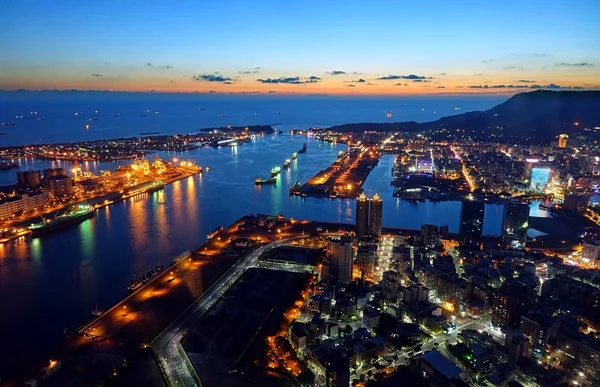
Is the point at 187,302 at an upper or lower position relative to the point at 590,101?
lower

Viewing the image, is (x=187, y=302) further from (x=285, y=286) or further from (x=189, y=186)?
(x=189, y=186)

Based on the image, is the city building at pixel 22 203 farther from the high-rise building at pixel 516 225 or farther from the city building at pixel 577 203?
the city building at pixel 577 203

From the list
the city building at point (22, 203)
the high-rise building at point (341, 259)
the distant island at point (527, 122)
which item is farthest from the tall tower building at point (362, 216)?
the distant island at point (527, 122)

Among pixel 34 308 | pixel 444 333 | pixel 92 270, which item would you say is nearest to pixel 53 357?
pixel 34 308

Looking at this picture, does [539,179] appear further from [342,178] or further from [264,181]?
[264,181]

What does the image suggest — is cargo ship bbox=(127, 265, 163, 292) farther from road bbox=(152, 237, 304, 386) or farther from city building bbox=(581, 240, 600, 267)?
city building bbox=(581, 240, 600, 267)

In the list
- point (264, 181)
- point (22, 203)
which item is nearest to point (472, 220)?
point (264, 181)
